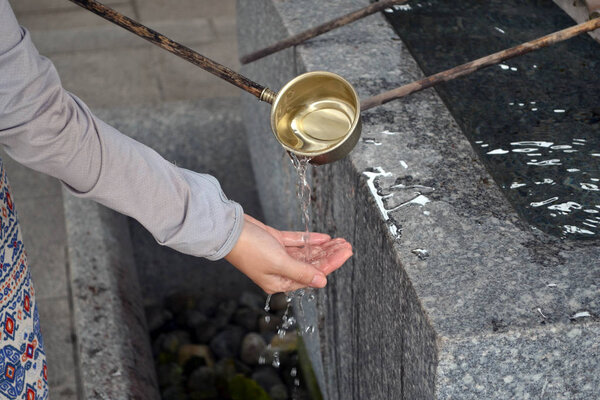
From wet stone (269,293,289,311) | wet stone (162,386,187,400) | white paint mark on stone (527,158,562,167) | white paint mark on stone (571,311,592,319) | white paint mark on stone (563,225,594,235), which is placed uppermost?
white paint mark on stone (571,311,592,319)

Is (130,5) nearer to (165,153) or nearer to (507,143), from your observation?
(165,153)

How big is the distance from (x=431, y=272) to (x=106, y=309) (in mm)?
1138

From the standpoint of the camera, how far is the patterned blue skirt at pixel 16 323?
1.30 meters

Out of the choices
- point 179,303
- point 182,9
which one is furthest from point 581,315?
point 182,9

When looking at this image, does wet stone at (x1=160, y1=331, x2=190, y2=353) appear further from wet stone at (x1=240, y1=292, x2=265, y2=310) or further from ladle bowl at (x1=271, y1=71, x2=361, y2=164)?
ladle bowl at (x1=271, y1=71, x2=361, y2=164)

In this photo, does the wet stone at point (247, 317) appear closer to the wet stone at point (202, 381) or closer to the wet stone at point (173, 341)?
the wet stone at point (173, 341)

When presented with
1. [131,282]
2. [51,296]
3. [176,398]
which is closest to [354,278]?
[131,282]

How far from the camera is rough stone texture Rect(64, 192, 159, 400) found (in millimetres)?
1927

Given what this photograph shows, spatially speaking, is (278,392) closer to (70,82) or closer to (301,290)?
(301,290)

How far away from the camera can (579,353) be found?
1.22 meters

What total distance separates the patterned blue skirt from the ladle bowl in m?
0.52

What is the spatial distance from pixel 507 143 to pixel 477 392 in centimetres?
66

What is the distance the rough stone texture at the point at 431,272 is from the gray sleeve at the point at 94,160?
0.34 m

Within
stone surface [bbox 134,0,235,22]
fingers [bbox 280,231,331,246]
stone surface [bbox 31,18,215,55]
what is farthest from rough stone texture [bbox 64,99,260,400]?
stone surface [bbox 134,0,235,22]
